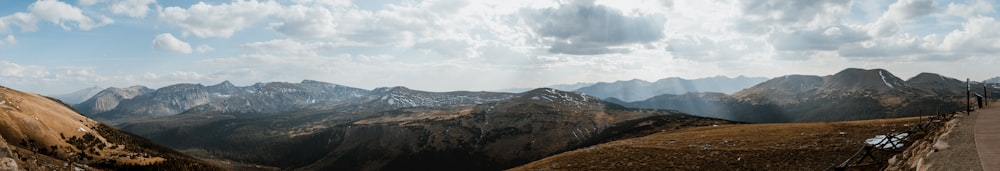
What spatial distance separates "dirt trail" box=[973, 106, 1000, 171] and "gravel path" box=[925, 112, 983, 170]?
225 millimetres

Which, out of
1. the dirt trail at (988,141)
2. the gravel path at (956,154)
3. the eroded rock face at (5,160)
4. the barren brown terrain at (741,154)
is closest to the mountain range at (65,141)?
the eroded rock face at (5,160)

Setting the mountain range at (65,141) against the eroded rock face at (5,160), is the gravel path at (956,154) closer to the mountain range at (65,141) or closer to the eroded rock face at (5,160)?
the eroded rock face at (5,160)

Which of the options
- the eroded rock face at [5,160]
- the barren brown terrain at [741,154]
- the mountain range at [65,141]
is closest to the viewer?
the eroded rock face at [5,160]

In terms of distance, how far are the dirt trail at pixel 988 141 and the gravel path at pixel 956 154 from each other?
0.74 ft

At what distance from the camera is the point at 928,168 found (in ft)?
62.1

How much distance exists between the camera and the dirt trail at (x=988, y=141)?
60.1ft

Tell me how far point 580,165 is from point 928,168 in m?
29.3

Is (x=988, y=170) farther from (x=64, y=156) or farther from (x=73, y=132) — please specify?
(x=73, y=132)

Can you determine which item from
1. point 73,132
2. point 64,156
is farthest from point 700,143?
point 73,132

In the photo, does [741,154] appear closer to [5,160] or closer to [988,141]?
[988,141]

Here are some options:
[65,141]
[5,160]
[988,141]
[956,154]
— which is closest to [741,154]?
[988,141]

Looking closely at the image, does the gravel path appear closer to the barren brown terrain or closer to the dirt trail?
the dirt trail

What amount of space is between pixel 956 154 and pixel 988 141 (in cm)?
534

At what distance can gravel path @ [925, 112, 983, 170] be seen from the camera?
18.6 meters
